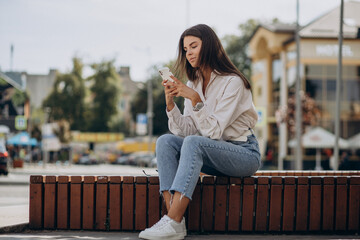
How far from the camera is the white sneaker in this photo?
3719mm

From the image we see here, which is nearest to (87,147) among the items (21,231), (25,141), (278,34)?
(25,141)

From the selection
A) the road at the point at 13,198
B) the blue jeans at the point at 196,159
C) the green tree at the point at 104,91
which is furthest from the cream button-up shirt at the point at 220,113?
the green tree at the point at 104,91

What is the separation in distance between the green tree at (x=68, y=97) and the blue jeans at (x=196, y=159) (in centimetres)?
5160

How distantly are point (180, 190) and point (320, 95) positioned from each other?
32.3 metres

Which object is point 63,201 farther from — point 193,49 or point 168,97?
point 193,49

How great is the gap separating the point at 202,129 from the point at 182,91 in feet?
1.11

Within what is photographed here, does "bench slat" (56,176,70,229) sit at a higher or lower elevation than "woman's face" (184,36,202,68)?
lower

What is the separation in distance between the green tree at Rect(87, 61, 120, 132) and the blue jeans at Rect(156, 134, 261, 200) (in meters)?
56.5

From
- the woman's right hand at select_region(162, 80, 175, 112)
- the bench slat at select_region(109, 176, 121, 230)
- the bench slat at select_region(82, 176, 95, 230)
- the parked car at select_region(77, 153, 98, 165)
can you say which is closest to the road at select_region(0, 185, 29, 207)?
the bench slat at select_region(82, 176, 95, 230)

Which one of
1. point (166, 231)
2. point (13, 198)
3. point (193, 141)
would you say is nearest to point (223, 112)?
point (193, 141)

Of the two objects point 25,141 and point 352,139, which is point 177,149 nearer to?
point 352,139

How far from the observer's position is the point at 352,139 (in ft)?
110

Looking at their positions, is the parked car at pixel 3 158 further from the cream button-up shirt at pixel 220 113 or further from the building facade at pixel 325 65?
the building facade at pixel 325 65

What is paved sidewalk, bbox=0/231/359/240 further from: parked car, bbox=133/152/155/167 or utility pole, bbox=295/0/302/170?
parked car, bbox=133/152/155/167
